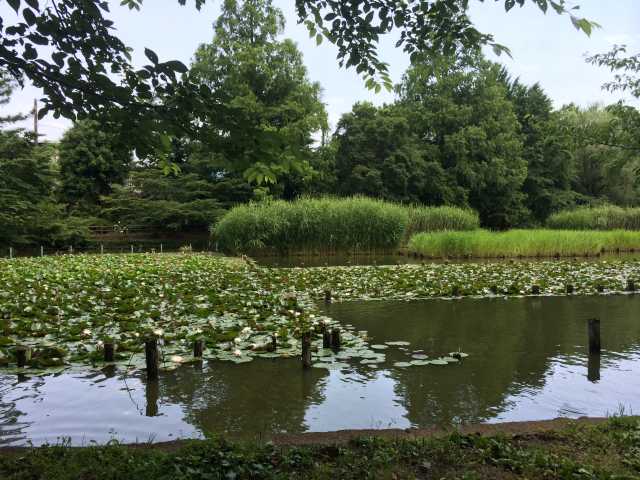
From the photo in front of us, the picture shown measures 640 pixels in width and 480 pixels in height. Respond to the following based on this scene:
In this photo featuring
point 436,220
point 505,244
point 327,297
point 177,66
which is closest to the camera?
point 177,66

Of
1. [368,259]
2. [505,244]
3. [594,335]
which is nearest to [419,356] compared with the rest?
[594,335]

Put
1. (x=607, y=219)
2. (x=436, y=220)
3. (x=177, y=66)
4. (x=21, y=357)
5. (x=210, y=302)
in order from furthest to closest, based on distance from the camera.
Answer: (x=607, y=219) → (x=436, y=220) → (x=210, y=302) → (x=21, y=357) → (x=177, y=66)

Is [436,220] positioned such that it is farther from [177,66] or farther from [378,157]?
[177,66]

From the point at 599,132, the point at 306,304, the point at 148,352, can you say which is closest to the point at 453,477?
the point at 148,352

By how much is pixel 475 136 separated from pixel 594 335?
31553 millimetres

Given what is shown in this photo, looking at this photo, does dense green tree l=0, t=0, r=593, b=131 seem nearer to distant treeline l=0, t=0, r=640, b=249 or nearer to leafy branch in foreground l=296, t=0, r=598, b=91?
leafy branch in foreground l=296, t=0, r=598, b=91

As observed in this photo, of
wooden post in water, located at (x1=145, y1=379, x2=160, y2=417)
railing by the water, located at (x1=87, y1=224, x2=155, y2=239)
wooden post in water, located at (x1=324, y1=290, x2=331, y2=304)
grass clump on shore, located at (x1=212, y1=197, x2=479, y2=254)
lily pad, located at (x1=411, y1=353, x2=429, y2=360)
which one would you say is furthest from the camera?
railing by the water, located at (x1=87, y1=224, x2=155, y2=239)

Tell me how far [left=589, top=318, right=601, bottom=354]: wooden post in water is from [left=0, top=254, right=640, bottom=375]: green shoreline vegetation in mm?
1404

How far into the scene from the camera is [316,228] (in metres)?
19.9

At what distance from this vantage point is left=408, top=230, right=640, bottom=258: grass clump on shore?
18.8 meters

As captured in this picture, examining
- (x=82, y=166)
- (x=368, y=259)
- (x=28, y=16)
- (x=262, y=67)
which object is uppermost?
(x=262, y=67)

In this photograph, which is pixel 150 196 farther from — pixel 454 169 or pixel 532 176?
pixel 532 176

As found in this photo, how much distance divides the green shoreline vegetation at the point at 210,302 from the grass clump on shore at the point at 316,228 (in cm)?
651

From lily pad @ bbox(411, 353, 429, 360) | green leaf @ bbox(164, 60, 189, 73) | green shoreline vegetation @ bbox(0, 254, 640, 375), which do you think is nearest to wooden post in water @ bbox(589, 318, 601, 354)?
green shoreline vegetation @ bbox(0, 254, 640, 375)
